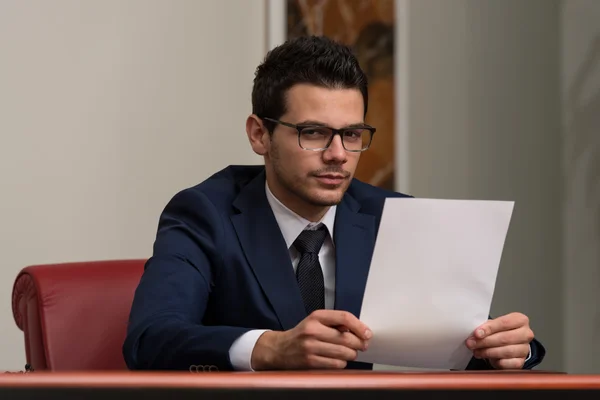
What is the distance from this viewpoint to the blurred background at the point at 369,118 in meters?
2.79

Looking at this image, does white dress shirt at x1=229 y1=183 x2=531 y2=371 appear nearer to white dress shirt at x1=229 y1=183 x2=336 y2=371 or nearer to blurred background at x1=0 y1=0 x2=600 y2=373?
white dress shirt at x1=229 y1=183 x2=336 y2=371

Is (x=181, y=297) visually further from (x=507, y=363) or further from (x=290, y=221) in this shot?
(x=507, y=363)

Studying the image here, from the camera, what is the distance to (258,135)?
7.04 ft

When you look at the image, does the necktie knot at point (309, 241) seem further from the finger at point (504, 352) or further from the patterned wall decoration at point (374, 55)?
the patterned wall decoration at point (374, 55)

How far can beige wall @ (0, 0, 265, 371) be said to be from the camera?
8.99ft

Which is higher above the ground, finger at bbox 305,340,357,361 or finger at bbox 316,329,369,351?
finger at bbox 316,329,369,351

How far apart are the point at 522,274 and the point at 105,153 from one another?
1.85 metres

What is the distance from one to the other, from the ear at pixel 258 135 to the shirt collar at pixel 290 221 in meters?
0.12

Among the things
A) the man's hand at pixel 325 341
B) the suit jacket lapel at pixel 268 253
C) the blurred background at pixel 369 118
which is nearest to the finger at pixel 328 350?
the man's hand at pixel 325 341

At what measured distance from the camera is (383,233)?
1.44 meters

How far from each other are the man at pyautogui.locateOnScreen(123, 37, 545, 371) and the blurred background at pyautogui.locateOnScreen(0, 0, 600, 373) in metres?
0.88

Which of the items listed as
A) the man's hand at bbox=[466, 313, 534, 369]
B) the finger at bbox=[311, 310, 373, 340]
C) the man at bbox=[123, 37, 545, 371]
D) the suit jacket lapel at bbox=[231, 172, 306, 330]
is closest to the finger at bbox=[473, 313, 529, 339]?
the man's hand at bbox=[466, 313, 534, 369]
